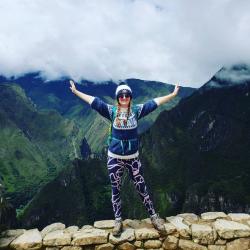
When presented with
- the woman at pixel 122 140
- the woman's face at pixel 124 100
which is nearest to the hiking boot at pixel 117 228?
the woman at pixel 122 140

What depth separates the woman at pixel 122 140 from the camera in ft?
35.5

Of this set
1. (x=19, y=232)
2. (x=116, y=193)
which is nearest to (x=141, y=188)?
(x=116, y=193)

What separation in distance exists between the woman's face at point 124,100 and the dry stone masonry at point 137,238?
10.9 feet

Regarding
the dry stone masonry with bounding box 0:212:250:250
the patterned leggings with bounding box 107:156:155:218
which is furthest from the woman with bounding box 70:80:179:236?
the dry stone masonry with bounding box 0:212:250:250

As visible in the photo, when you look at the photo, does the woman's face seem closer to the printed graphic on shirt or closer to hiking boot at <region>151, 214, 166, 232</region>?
the printed graphic on shirt

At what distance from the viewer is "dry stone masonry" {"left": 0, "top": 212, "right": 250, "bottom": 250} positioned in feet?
34.7

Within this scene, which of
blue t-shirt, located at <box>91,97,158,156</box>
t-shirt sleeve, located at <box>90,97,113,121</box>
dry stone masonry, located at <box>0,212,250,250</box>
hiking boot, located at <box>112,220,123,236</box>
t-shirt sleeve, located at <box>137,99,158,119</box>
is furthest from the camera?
t-shirt sleeve, located at <box>137,99,158,119</box>

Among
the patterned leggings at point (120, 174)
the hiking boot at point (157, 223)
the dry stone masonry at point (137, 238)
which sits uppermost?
the patterned leggings at point (120, 174)

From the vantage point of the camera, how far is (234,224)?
37.5 feet

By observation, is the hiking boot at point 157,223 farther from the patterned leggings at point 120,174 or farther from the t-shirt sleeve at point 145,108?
the t-shirt sleeve at point 145,108

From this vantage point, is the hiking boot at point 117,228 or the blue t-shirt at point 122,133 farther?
the blue t-shirt at point 122,133

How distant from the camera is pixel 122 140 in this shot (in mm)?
10812

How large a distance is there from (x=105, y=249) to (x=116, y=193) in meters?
1.49

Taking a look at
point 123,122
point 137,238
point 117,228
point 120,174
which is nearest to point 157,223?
point 137,238
